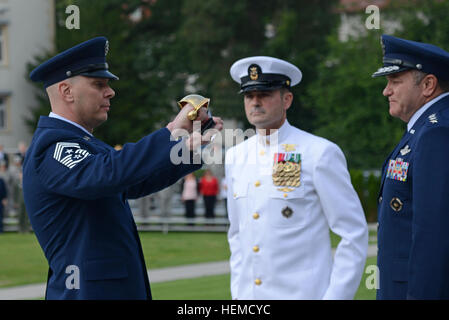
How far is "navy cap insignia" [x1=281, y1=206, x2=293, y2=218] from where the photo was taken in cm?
499

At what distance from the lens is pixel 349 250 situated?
4695 millimetres

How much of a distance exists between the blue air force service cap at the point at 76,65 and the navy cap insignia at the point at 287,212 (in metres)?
1.64

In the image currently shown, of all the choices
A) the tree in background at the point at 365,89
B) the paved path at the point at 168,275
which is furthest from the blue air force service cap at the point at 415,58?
the tree in background at the point at 365,89

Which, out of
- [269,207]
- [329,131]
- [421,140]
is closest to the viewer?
[421,140]

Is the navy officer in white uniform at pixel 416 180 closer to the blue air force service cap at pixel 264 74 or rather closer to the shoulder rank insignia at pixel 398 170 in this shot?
the shoulder rank insignia at pixel 398 170

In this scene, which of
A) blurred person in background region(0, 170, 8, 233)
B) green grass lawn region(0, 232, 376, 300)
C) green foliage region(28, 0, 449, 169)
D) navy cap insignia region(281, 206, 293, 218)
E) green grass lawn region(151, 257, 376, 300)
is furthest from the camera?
green foliage region(28, 0, 449, 169)

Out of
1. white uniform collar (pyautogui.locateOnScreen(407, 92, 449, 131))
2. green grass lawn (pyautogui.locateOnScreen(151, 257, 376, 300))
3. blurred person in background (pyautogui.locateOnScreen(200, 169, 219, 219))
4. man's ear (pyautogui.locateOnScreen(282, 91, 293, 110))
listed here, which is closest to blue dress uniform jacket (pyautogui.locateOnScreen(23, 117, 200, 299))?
white uniform collar (pyautogui.locateOnScreen(407, 92, 449, 131))

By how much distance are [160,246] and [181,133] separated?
15.4 m

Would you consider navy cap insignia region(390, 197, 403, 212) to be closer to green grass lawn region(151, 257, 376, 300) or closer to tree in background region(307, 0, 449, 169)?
green grass lawn region(151, 257, 376, 300)

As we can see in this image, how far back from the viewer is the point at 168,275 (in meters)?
13.2

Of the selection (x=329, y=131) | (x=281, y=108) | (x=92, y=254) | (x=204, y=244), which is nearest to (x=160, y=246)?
(x=204, y=244)

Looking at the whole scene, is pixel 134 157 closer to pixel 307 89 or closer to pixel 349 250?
pixel 349 250
